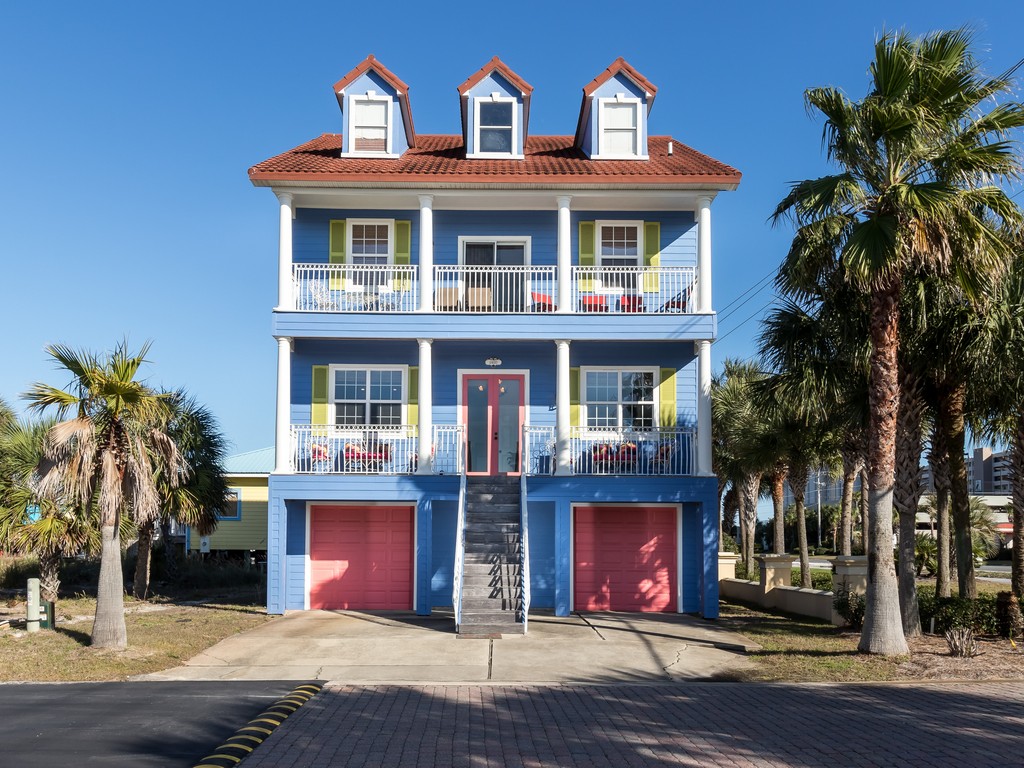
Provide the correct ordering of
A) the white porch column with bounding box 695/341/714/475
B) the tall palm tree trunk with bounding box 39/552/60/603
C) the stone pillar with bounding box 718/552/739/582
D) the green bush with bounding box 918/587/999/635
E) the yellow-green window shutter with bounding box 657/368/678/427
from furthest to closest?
the stone pillar with bounding box 718/552/739/582
the yellow-green window shutter with bounding box 657/368/678/427
the white porch column with bounding box 695/341/714/475
the tall palm tree trunk with bounding box 39/552/60/603
the green bush with bounding box 918/587/999/635

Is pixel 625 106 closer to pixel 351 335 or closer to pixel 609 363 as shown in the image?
pixel 609 363

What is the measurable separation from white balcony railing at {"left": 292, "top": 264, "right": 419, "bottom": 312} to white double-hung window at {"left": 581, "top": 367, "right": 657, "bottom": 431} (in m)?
4.46

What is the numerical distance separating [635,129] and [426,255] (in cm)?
609

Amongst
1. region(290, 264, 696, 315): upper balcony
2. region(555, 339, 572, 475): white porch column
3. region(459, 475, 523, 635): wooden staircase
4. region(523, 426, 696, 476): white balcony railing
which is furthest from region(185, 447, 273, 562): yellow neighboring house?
region(555, 339, 572, 475): white porch column

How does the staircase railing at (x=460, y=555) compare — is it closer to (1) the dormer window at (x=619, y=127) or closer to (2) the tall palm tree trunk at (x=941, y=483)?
(1) the dormer window at (x=619, y=127)

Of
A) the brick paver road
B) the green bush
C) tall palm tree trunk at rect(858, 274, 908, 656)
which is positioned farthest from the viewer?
the green bush

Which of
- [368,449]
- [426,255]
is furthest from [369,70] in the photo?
[368,449]

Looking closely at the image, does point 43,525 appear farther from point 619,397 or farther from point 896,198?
point 896,198

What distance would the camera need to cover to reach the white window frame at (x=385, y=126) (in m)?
21.8

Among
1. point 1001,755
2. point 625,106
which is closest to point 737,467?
point 625,106

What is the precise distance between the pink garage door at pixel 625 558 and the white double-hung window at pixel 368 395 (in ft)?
16.0

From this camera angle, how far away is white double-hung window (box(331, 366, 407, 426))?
21.0 metres

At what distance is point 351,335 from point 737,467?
13.9 meters

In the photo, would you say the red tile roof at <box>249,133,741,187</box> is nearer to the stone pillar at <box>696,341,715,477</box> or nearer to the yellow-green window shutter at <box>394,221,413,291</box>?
the yellow-green window shutter at <box>394,221,413,291</box>
